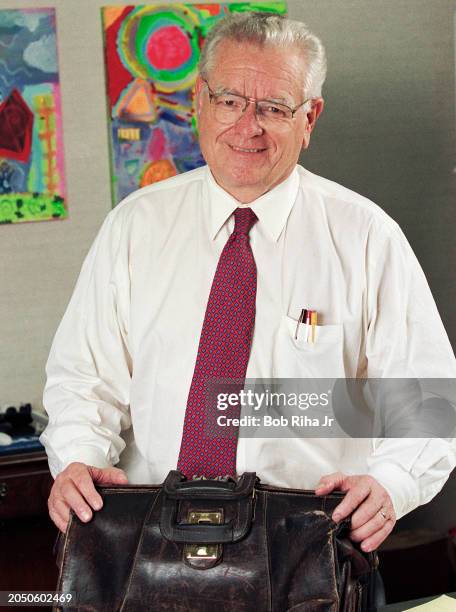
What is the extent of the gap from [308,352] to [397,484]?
0.40 m

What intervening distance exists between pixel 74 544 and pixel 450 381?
99 cm

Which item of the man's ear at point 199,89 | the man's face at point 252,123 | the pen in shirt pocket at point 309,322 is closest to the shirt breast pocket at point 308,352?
the pen in shirt pocket at point 309,322

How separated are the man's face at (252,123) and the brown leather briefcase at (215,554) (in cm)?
79

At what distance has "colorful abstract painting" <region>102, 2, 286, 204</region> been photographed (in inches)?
141

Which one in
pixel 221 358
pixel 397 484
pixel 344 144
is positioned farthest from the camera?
pixel 344 144

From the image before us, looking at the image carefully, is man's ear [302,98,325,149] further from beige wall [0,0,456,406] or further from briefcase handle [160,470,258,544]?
beige wall [0,0,456,406]

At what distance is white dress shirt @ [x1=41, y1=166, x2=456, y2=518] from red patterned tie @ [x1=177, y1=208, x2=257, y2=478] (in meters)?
0.03

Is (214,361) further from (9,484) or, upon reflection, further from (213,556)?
(9,484)

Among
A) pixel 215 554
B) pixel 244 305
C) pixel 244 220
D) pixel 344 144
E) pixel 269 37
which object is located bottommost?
pixel 215 554

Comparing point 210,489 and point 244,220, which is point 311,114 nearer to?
point 244,220

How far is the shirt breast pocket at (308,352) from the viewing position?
2324 millimetres

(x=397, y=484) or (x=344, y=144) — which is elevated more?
(x=344, y=144)

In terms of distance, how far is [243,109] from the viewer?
2.31 meters

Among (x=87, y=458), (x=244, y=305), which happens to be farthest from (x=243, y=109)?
(x=87, y=458)
